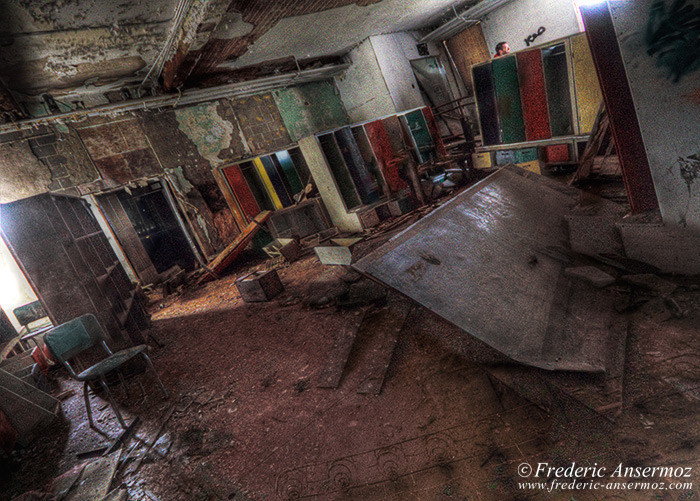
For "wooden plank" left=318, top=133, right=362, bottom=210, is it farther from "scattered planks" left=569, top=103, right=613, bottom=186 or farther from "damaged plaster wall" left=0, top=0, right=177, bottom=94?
"scattered planks" left=569, top=103, right=613, bottom=186

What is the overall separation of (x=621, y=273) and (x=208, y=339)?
5.28 meters

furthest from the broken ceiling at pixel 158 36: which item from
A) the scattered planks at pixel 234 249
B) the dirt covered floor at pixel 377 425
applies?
the dirt covered floor at pixel 377 425

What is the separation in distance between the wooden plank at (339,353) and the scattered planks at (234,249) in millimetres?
4821

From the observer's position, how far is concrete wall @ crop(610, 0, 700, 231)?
2285 mm

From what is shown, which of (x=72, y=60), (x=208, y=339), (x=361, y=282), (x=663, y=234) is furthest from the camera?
(x=72, y=60)

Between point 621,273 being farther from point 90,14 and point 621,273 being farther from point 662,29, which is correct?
point 90,14

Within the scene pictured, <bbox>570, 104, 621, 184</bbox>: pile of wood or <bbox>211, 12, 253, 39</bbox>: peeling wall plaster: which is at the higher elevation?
<bbox>211, 12, 253, 39</bbox>: peeling wall plaster

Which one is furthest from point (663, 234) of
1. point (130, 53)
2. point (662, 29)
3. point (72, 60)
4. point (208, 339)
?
point (72, 60)

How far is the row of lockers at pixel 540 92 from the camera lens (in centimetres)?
496

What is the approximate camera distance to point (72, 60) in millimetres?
5867

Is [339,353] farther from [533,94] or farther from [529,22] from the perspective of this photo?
[529,22]

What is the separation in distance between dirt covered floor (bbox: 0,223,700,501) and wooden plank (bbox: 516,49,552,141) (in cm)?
384

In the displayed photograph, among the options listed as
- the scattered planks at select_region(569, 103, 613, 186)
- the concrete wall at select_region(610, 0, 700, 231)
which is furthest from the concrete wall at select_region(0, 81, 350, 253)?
the concrete wall at select_region(610, 0, 700, 231)

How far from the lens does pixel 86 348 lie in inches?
155
